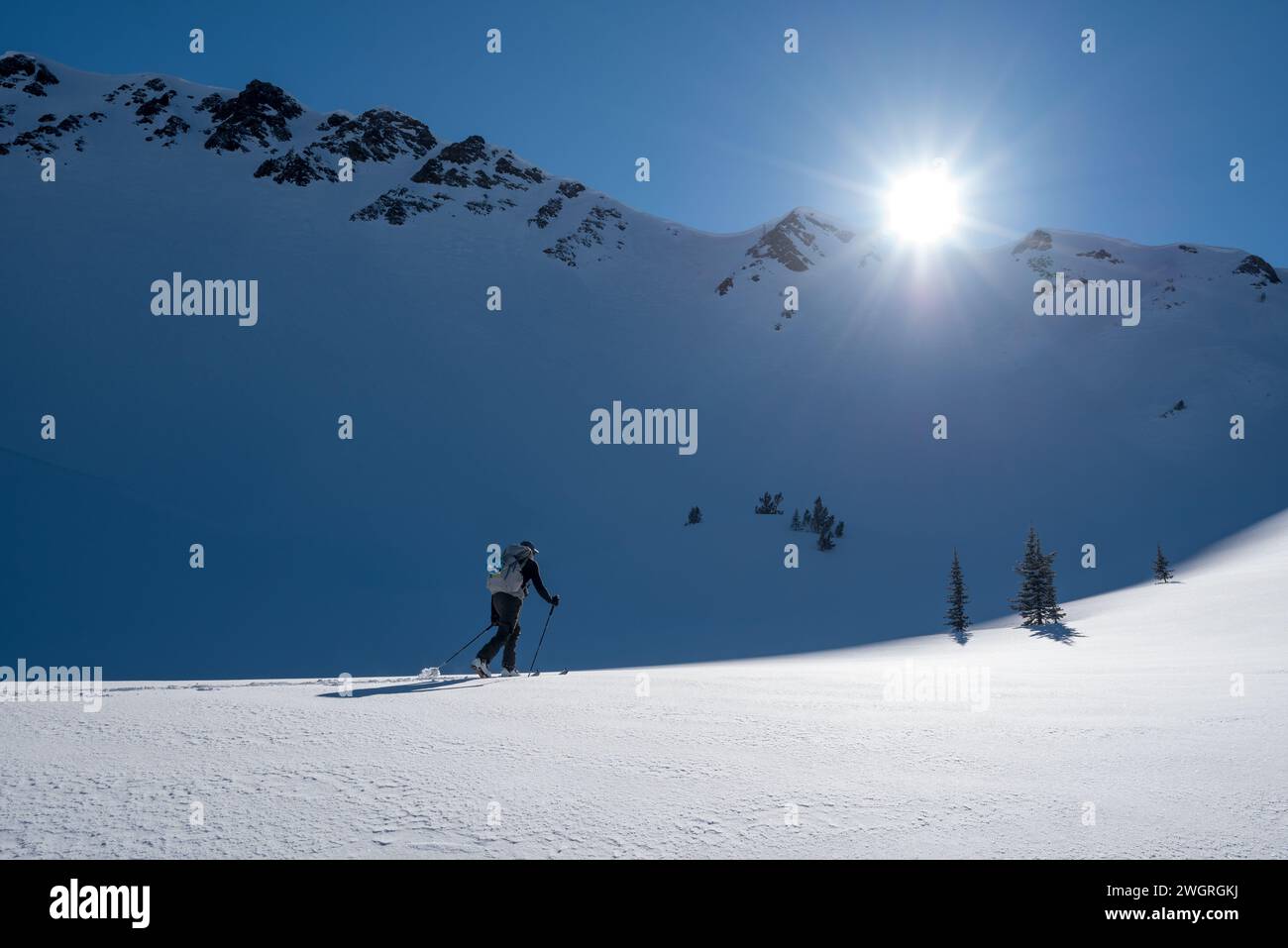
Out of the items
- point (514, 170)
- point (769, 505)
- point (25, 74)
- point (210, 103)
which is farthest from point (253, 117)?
point (769, 505)

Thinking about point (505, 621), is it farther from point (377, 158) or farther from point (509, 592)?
point (377, 158)

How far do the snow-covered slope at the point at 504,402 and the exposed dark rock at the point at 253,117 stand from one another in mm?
408

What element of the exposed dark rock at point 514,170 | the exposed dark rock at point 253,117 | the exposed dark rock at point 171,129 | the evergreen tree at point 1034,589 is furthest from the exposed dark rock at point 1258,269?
the exposed dark rock at point 171,129

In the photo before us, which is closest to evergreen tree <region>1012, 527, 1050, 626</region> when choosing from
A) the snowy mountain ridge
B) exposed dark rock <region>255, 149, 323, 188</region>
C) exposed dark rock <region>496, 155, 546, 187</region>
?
the snowy mountain ridge

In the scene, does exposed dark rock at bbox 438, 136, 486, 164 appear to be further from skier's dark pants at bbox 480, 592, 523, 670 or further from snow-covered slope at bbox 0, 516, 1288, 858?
snow-covered slope at bbox 0, 516, 1288, 858

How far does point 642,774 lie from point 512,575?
4.68 metres

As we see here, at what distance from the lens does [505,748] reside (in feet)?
11.6

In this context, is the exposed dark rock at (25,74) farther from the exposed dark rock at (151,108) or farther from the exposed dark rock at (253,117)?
the exposed dark rock at (253,117)

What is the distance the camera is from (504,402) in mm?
39781

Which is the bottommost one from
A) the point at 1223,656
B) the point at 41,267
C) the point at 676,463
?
the point at 1223,656
